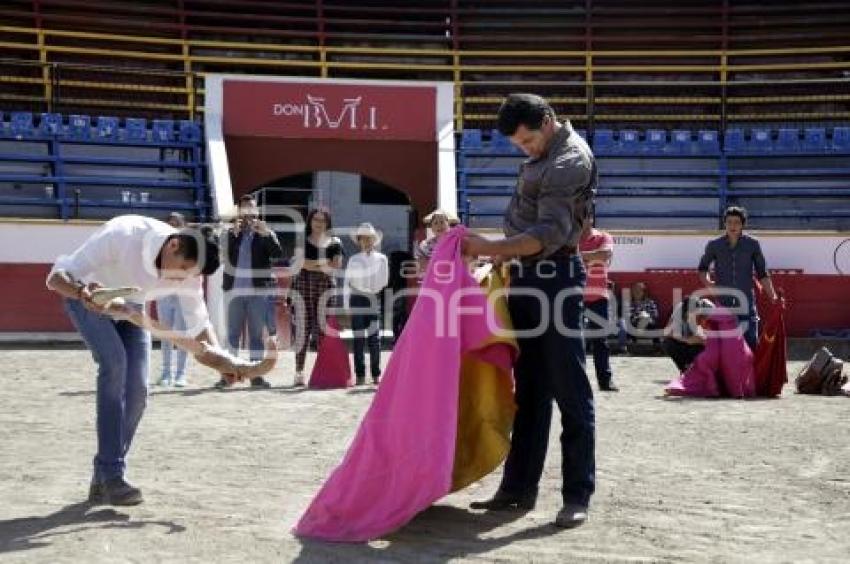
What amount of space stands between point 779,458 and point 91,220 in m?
10.7

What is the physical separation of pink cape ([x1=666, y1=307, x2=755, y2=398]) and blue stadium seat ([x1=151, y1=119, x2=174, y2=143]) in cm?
943

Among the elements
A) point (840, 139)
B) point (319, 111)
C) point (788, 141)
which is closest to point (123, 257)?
point (319, 111)

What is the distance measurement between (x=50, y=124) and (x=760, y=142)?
9.99 meters

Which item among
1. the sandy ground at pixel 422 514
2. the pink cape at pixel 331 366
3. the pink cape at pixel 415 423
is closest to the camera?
the sandy ground at pixel 422 514

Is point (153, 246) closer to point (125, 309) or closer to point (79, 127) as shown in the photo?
point (125, 309)

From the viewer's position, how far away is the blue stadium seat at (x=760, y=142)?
53.0ft

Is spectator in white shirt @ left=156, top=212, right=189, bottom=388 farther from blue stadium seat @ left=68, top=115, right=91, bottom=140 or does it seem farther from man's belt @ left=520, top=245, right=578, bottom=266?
blue stadium seat @ left=68, top=115, right=91, bottom=140

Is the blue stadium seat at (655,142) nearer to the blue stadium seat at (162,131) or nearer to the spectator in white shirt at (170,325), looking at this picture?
the blue stadium seat at (162,131)

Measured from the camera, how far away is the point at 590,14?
19.6m

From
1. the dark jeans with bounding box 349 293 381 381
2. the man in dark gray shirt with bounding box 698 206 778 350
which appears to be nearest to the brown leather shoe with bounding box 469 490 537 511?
the dark jeans with bounding box 349 293 381 381

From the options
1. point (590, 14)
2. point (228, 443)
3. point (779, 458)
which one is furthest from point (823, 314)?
point (228, 443)

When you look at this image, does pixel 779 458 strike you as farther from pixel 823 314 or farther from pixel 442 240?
pixel 823 314

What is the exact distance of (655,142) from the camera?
53.5 feet

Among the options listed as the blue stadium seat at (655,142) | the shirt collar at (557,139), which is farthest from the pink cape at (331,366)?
the blue stadium seat at (655,142)
